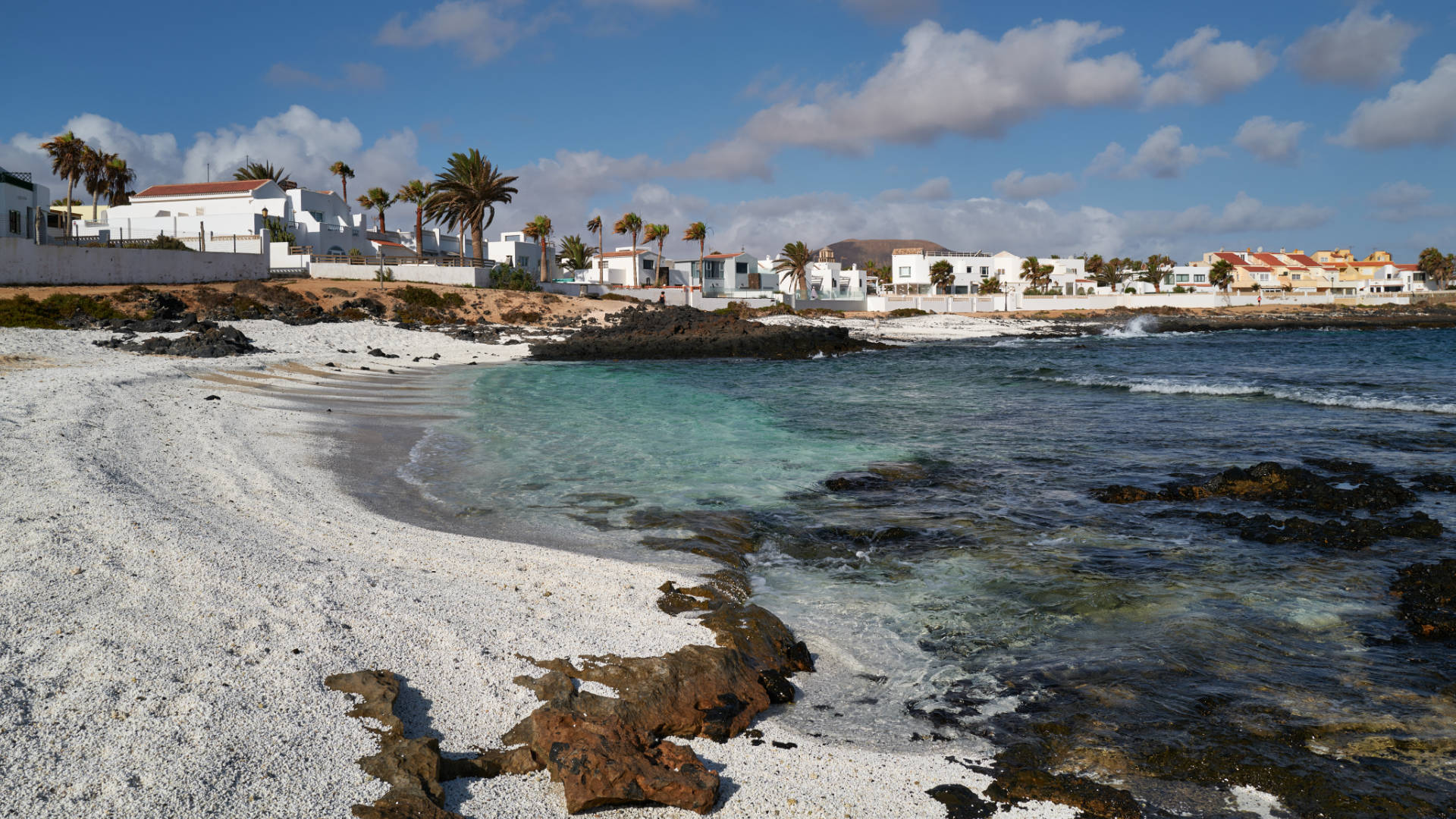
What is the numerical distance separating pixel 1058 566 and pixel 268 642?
7.31 meters

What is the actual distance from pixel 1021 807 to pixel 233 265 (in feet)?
175

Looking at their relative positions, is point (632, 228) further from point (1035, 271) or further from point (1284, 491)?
point (1284, 491)

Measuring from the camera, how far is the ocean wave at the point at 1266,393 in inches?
875

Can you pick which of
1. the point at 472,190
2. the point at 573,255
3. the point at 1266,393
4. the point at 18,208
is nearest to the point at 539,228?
the point at 573,255

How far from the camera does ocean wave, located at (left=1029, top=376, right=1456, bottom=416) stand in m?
22.2

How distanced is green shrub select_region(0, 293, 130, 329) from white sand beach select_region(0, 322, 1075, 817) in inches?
847

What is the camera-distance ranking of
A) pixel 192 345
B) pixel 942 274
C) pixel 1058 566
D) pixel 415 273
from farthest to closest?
1. pixel 942 274
2. pixel 415 273
3. pixel 192 345
4. pixel 1058 566

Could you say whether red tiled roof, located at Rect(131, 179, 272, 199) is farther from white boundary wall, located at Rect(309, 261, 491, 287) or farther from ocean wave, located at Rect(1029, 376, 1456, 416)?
→ ocean wave, located at Rect(1029, 376, 1456, 416)

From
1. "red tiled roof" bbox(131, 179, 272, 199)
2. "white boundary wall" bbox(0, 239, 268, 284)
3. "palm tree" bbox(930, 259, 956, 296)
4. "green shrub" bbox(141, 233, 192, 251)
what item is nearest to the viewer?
"white boundary wall" bbox(0, 239, 268, 284)

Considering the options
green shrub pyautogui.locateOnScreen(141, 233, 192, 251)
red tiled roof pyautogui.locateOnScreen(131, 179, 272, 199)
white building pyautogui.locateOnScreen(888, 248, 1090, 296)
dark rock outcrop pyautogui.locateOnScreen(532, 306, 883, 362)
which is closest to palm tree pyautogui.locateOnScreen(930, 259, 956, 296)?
white building pyautogui.locateOnScreen(888, 248, 1090, 296)

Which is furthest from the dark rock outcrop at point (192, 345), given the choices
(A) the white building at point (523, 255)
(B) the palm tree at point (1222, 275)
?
(B) the palm tree at point (1222, 275)

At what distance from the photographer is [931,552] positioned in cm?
934

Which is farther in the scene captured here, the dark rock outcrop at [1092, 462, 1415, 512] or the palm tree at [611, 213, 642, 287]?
the palm tree at [611, 213, 642, 287]

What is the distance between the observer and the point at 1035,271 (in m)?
118
